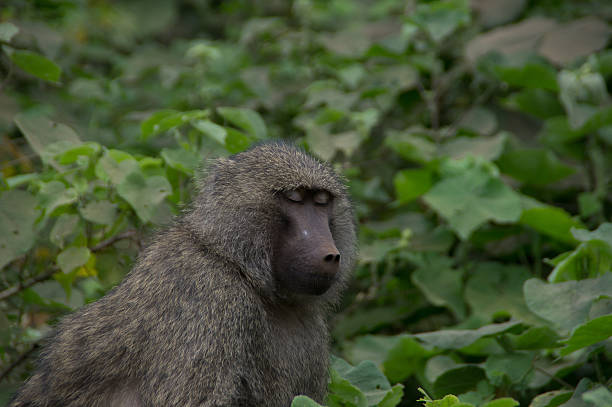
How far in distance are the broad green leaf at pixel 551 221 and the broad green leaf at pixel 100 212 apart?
90.7 inches

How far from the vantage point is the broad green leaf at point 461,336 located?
3.47m

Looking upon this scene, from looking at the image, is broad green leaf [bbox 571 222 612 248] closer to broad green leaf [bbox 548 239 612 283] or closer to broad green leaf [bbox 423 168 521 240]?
broad green leaf [bbox 548 239 612 283]

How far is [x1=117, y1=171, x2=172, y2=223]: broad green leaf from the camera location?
3389mm

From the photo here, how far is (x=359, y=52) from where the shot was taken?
573 centimetres

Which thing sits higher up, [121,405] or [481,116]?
[481,116]

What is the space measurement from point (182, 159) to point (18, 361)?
1.21 metres

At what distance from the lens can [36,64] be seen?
381 cm

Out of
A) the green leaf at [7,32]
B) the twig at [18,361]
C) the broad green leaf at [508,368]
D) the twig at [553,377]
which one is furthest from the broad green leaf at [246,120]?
the twig at [553,377]

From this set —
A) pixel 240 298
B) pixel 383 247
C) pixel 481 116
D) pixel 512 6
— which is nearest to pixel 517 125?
pixel 481 116

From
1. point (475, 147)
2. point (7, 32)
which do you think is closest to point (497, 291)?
point (475, 147)

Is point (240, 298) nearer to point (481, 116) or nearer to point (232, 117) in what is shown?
point (232, 117)

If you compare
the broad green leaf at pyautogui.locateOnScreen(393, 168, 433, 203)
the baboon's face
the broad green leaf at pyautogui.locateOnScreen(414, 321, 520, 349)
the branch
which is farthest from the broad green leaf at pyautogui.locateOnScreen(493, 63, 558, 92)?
the branch

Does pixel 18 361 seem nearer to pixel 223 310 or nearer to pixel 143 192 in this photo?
pixel 143 192

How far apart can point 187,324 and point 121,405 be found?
40 centimetres
